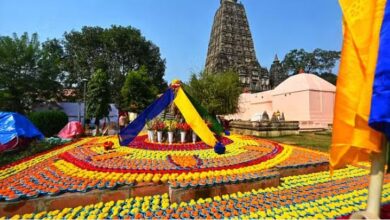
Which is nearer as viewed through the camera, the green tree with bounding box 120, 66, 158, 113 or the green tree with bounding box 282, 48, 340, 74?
the green tree with bounding box 120, 66, 158, 113

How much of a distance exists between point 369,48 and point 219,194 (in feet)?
9.54

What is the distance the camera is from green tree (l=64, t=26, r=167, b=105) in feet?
99.5

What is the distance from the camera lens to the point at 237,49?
1741 inches

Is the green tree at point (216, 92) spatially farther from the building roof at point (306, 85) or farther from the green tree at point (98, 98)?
the green tree at point (98, 98)

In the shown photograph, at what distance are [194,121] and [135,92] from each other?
904 inches

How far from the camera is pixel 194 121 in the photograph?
24.9 ft

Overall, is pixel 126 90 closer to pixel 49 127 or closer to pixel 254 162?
pixel 49 127

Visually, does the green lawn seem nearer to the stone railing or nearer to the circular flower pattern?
the stone railing

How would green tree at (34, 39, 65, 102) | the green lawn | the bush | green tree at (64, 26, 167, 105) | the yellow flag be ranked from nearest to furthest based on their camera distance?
the yellow flag → the green lawn → the bush → green tree at (34, 39, 65, 102) → green tree at (64, 26, 167, 105)

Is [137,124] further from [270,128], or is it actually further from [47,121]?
[270,128]

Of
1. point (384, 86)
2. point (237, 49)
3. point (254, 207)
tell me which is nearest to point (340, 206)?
point (254, 207)


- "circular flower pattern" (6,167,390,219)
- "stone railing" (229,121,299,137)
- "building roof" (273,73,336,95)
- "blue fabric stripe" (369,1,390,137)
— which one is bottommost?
"circular flower pattern" (6,167,390,219)

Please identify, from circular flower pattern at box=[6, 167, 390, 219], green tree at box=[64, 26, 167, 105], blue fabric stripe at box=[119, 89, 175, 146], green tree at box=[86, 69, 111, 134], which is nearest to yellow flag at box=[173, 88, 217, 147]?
blue fabric stripe at box=[119, 89, 175, 146]

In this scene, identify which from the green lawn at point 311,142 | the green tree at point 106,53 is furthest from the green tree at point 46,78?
the green lawn at point 311,142
